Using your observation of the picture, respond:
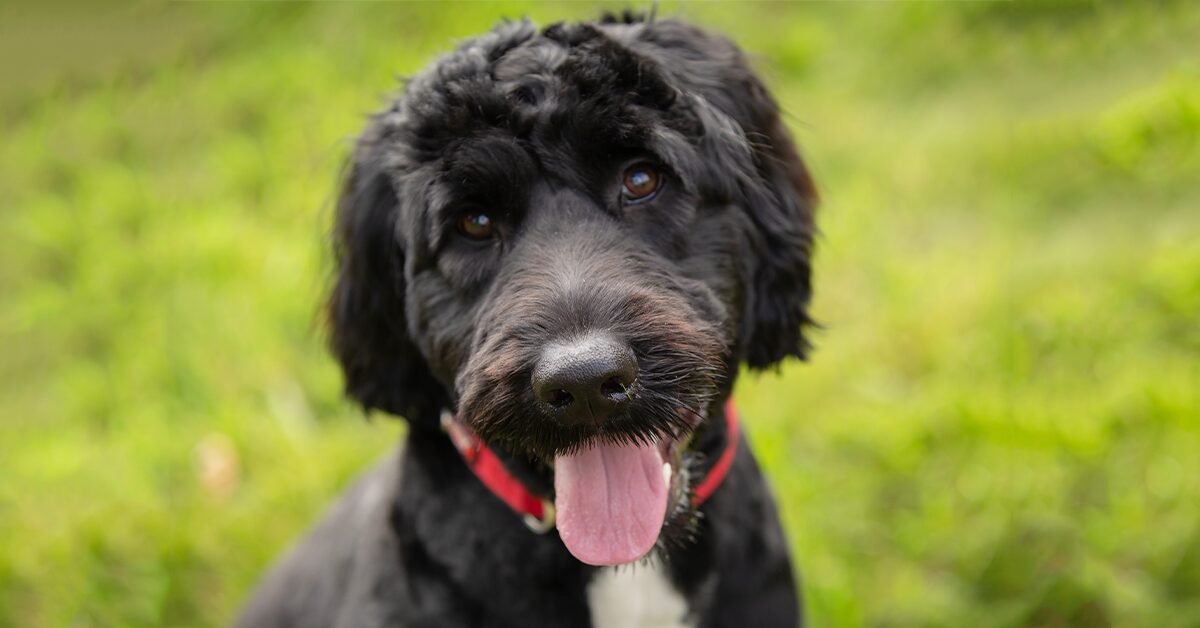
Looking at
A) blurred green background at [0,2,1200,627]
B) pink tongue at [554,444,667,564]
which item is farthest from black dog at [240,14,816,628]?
blurred green background at [0,2,1200,627]

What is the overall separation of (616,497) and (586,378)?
1.41 feet

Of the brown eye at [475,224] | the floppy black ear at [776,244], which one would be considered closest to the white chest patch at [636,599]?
the floppy black ear at [776,244]

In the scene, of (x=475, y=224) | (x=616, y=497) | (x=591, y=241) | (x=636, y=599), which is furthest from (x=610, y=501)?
(x=475, y=224)

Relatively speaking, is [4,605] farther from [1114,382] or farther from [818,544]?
[1114,382]

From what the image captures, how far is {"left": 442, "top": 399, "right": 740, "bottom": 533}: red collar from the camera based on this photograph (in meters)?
2.56

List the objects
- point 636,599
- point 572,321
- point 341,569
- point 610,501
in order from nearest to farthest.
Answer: point 572,321, point 610,501, point 636,599, point 341,569

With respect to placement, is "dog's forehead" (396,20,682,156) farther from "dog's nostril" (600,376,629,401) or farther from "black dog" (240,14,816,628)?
"dog's nostril" (600,376,629,401)

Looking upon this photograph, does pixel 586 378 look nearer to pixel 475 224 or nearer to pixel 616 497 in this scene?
pixel 616 497

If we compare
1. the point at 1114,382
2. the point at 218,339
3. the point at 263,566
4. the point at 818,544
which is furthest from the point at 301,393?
the point at 1114,382

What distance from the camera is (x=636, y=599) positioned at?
2.68 m

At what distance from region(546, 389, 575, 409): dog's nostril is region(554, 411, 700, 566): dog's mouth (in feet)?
0.68

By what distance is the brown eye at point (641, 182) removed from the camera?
253cm

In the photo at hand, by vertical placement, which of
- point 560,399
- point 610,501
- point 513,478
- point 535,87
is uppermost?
point 535,87

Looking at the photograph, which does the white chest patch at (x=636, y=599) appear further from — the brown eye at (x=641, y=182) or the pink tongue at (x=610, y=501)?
the brown eye at (x=641, y=182)
